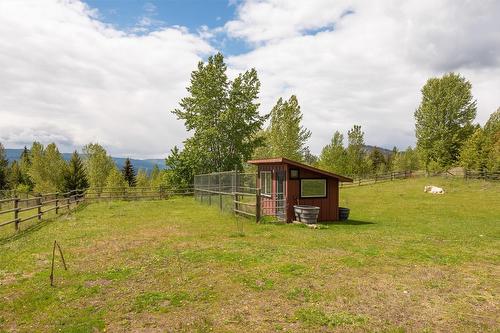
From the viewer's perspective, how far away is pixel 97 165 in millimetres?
66438

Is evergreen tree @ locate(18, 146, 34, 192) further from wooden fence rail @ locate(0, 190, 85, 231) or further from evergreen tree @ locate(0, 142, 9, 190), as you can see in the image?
wooden fence rail @ locate(0, 190, 85, 231)

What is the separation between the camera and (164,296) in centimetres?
769

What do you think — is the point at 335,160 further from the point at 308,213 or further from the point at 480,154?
the point at 308,213

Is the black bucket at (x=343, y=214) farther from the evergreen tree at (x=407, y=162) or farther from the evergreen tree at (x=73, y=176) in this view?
the evergreen tree at (x=407, y=162)

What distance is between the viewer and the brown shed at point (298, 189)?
18.7 m

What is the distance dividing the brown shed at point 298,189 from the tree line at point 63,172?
3203 cm

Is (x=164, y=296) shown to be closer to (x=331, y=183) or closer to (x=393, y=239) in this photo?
(x=393, y=239)

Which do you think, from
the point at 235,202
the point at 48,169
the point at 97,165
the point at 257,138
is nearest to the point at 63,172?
the point at 48,169

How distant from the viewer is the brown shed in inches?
736

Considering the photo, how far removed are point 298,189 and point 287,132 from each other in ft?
83.7

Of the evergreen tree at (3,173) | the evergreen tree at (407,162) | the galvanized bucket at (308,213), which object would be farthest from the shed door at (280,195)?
the evergreen tree at (3,173)

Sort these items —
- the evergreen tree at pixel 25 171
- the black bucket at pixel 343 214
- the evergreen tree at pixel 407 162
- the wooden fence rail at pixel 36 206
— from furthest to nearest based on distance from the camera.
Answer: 1. the evergreen tree at pixel 407 162
2. the evergreen tree at pixel 25 171
3. the black bucket at pixel 343 214
4. the wooden fence rail at pixel 36 206

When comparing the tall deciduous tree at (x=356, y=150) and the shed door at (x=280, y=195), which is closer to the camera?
the shed door at (x=280, y=195)

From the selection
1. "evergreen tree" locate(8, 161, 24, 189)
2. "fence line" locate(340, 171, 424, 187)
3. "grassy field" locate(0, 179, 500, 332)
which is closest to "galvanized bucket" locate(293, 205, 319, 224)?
"grassy field" locate(0, 179, 500, 332)
